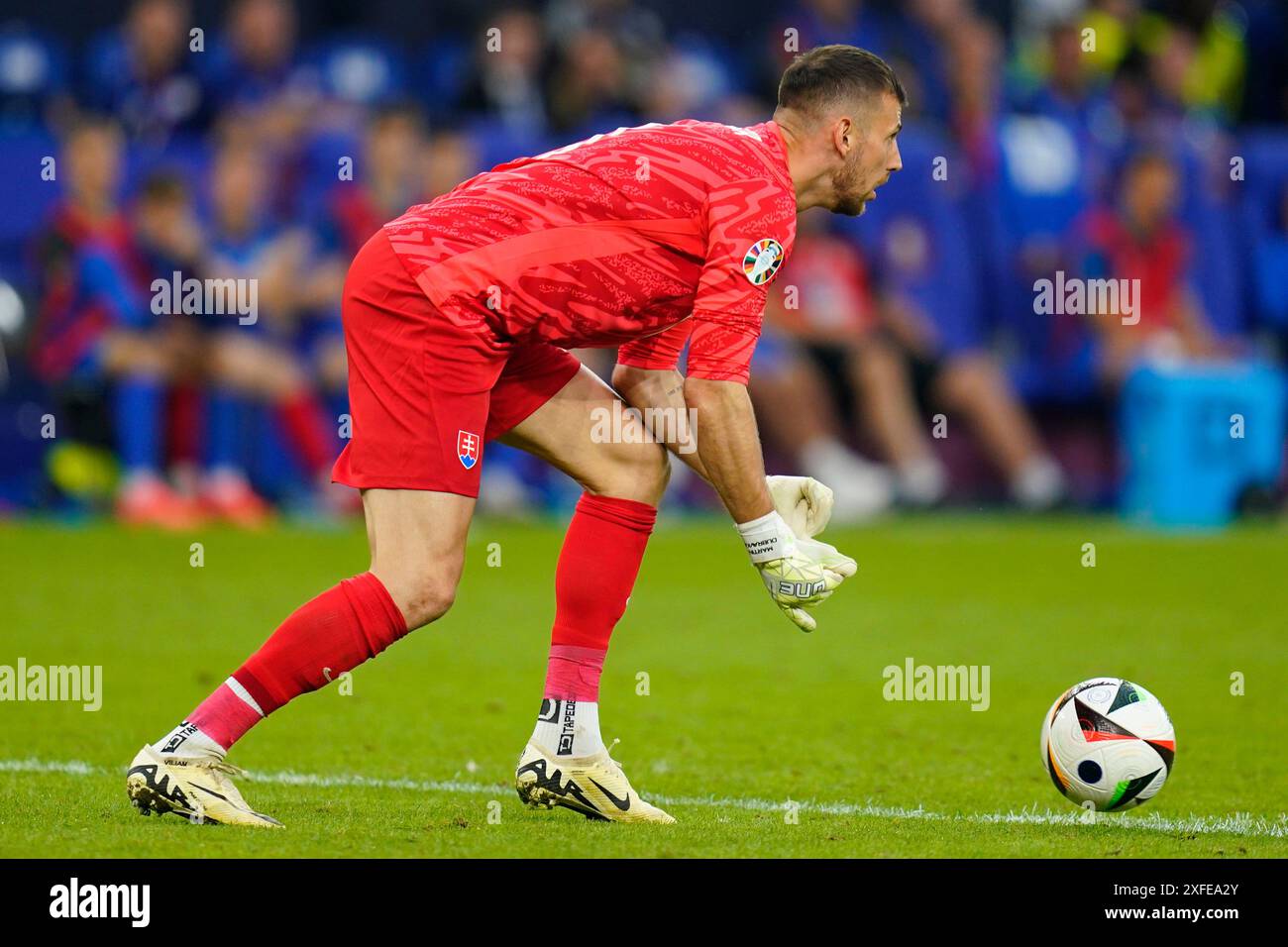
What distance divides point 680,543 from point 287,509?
3044 millimetres

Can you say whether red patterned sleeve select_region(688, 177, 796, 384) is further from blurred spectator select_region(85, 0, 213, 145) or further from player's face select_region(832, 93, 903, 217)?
blurred spectator select_region(85, 0, 213, 145)

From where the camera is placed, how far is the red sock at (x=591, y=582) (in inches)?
218

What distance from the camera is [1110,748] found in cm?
558

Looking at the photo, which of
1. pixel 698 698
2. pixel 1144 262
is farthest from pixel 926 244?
pixel 698 698

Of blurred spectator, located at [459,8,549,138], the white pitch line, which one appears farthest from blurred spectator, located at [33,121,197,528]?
the white pitch line

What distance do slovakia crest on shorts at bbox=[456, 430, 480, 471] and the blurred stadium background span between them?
8.30 m

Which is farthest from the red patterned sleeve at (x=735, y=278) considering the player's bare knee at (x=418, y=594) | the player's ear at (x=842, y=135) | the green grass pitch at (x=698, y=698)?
the green grass pitch at (x=698, y=698)

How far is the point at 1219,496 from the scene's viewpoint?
14.7 metres

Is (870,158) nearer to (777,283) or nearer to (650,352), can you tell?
(650,352)

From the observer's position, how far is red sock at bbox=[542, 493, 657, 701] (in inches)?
218

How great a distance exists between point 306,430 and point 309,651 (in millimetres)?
8893

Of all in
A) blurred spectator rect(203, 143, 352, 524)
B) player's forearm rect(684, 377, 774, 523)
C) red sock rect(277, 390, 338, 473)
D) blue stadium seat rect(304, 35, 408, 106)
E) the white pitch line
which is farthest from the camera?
blue stadium seat rect(304, 35, 408, 106)
